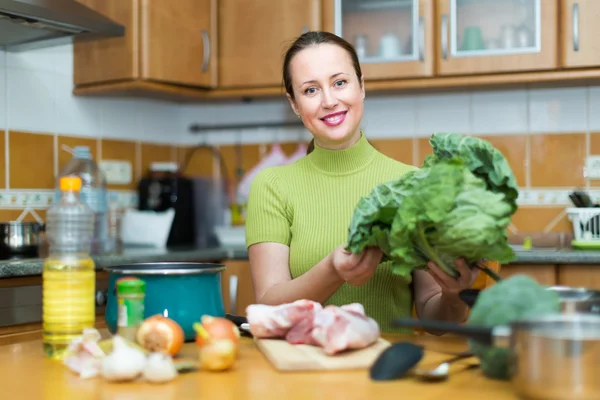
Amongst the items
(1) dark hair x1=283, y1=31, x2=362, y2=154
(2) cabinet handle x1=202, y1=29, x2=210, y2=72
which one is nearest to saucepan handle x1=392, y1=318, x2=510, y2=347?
(1) dark hair x1=283, y1=31, x2=362, y2=154

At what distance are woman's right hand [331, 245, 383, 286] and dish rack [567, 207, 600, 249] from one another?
1.70 meters

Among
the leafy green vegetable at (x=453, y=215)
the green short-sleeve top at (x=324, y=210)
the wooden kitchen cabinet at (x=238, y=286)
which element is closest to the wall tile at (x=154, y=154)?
the wooden kitchen cabinet at (x=238, y=286)

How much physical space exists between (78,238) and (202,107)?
241 centimetres

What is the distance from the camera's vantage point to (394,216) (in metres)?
1.16

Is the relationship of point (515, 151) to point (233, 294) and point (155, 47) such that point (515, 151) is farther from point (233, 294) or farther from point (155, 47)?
point (155, 47)

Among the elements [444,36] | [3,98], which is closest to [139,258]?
[3,98]

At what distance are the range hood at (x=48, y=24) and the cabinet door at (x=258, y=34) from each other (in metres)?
0.56

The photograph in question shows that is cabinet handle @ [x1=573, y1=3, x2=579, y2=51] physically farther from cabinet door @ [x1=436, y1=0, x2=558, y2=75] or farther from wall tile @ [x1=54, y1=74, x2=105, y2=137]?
wall tile @ [x1=54, y1=74, x2=105, y2=137]

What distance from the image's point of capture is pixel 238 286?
2951mm

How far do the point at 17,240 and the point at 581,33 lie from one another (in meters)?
2.06

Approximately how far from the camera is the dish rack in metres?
2.79

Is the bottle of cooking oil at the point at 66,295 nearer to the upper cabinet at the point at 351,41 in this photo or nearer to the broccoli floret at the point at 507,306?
the broccoli floret at the point at 507,306

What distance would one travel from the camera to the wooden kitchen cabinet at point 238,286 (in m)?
2.93

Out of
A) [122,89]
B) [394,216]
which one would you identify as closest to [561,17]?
[122,89]
